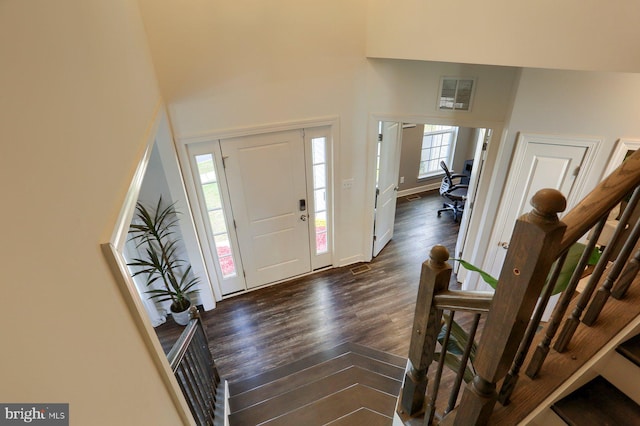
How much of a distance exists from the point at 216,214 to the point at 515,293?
10.5 feet

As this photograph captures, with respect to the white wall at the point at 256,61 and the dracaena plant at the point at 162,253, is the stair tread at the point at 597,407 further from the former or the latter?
the dracaena plant at the point at 162,253

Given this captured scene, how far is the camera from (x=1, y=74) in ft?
2.29

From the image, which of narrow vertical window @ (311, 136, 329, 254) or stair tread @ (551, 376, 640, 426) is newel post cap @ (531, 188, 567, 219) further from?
narrow vertical window @ (311, 136, 329, 254)

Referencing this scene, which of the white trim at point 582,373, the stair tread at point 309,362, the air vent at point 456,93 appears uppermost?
the air vent at point 456,93

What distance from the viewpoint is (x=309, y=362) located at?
319cm

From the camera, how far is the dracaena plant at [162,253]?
3131 millimetres

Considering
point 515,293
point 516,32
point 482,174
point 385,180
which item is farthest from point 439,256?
point 385,180

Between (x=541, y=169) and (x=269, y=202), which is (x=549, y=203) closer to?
(x=541, y=169)

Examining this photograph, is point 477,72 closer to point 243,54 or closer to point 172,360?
point 243,54

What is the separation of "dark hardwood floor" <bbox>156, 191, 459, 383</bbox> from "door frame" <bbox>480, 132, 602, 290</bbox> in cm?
134

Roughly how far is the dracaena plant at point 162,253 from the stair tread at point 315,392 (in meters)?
1.38

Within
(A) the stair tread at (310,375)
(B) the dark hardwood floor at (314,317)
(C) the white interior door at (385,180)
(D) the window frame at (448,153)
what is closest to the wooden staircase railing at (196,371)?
(A) the stair tread at (310,375)

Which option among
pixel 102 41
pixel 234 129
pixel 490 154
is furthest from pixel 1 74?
pixel 490 154

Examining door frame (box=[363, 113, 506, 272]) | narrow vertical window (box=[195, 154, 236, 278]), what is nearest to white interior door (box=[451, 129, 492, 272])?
door frame (box=[363, 113, 506, 272])
